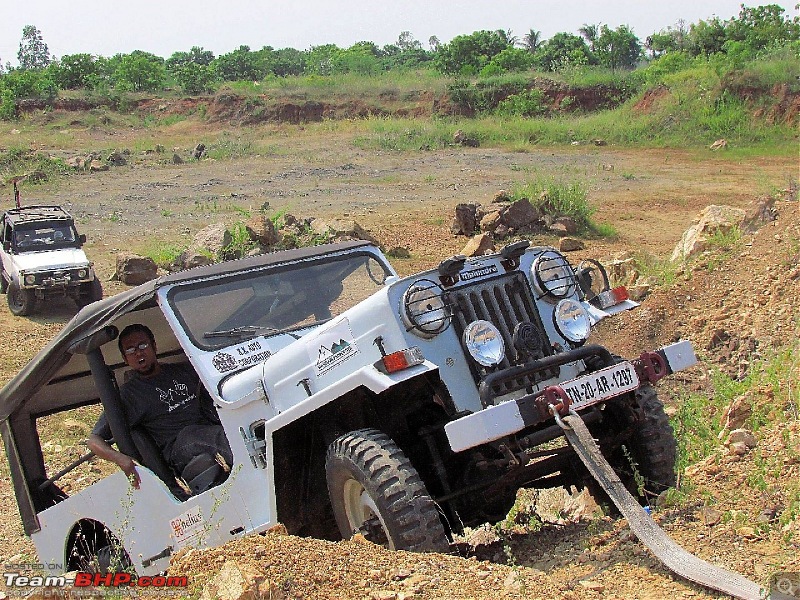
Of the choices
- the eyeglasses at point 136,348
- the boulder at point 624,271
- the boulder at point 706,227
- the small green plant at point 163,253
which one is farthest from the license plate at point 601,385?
the small green plant at point 163,253

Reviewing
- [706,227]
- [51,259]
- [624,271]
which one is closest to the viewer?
[706,227]

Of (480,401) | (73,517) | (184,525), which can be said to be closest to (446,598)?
(480,401)

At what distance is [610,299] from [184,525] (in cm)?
269

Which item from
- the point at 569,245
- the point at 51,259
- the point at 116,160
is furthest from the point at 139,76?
the point at 569,245

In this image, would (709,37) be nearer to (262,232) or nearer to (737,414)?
(262,232)

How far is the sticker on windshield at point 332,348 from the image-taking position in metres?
5.03

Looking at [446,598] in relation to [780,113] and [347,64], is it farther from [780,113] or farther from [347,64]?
[347,64]

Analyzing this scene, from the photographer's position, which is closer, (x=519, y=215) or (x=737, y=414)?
(x=737, y=414)

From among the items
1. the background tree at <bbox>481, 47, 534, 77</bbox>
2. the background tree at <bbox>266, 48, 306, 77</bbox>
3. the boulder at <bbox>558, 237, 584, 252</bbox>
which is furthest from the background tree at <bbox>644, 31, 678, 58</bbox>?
the boulder at <bbox>558, 237, 584, 252</bbox>

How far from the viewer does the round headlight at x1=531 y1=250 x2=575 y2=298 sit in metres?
5.43

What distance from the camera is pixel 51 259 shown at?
16.8 m

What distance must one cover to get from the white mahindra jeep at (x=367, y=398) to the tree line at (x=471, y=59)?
3055 cm

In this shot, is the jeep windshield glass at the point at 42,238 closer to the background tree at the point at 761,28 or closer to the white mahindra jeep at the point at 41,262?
the white mahindra jeep at the point at 41,262

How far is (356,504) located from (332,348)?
0.77 meters
